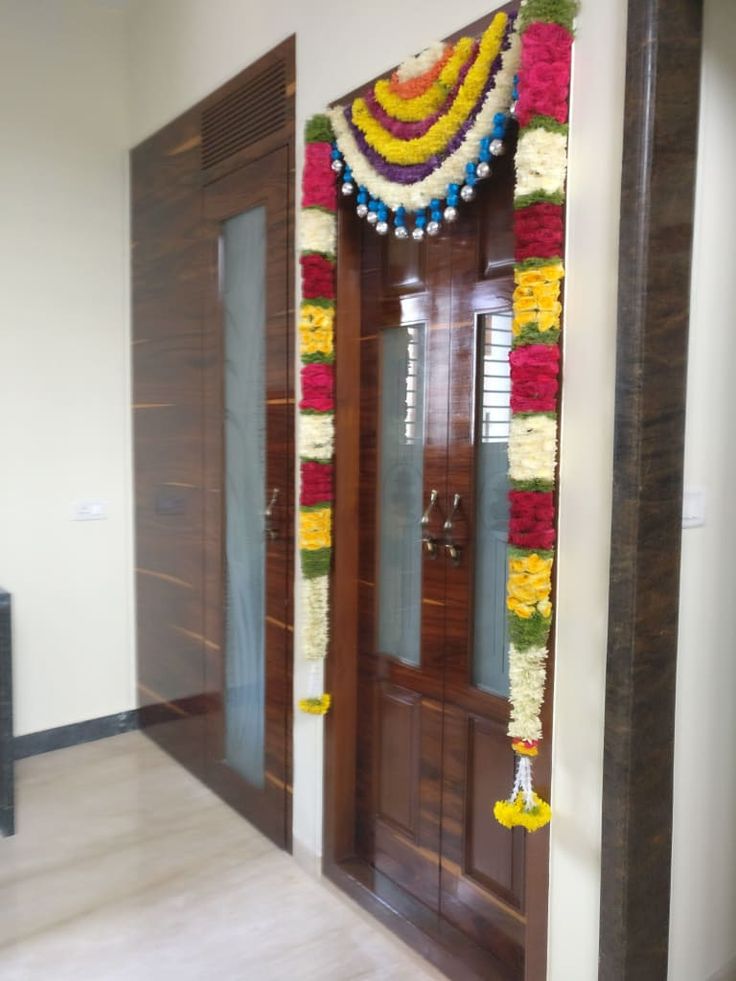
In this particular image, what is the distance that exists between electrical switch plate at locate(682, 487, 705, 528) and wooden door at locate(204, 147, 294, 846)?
124 centimetres

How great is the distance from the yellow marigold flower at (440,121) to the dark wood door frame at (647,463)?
1.03ft

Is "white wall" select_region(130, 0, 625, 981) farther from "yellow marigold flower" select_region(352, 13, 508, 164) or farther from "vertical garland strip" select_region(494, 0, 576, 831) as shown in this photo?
"yellow marigold flower" select_region(352, 13, 508, 164)

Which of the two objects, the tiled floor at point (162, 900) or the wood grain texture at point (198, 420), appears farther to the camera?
the wood grain texture at point (198, 420)

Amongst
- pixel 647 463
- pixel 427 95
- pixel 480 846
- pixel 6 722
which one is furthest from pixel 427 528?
pixel 6 722

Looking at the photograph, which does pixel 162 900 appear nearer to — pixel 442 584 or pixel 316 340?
pixel 442 584

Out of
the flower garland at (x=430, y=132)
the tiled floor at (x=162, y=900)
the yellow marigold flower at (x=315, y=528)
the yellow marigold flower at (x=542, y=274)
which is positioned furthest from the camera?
the yellow marigold flower at (x=315, y=528)

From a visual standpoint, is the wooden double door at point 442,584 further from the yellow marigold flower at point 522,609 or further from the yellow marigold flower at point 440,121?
the yellow marigold flower at point 522,609

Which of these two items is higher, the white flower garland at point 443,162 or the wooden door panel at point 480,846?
the white flower garland at point 443,162

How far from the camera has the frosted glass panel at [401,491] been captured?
2219mm

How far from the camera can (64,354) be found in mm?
3383

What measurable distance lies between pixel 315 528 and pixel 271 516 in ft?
1.09

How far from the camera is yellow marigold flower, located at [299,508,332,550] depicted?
7.65ft

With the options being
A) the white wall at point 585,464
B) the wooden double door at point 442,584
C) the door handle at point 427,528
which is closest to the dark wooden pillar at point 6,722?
the wooden double door at point 442,584

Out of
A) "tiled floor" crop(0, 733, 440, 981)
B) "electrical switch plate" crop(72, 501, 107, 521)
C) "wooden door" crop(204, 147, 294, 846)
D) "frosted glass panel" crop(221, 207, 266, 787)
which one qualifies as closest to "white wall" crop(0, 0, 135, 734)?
"electrical switch plate" crop(72, 501, 107, 521)
